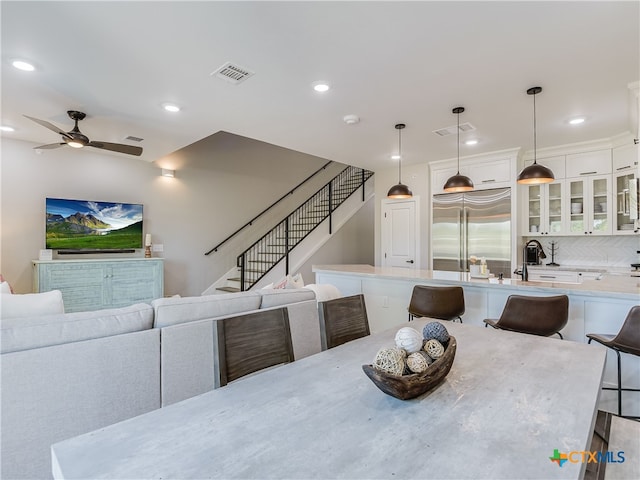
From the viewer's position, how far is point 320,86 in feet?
9.94

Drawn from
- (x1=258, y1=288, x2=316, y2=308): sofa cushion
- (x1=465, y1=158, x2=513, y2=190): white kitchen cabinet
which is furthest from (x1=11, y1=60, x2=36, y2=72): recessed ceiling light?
(x1=465, y1=158, x2=513, y2=190): white kitchen cabinet

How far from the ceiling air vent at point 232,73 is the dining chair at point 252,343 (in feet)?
6.87

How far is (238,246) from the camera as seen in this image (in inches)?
268

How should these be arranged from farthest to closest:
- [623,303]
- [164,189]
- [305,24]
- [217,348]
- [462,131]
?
[164,189] → [462,131] → [623,303] → [305,24] → [217,348]

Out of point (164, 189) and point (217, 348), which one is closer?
point (217, 348)

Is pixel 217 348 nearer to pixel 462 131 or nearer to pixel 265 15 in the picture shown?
pixel 265 15

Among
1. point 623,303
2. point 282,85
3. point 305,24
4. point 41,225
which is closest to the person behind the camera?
point 305,24

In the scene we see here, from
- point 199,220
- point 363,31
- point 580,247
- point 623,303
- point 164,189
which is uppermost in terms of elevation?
point 363,31

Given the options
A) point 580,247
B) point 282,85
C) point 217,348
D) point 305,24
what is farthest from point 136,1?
point 580,247

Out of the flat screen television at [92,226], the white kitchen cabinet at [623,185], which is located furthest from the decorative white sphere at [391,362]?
the flat screen television at [92,226]

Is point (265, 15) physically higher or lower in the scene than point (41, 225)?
higher

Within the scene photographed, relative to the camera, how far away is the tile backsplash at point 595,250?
4875mm

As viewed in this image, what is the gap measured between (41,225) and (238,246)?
121 inches

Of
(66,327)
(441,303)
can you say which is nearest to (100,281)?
(66,327)
